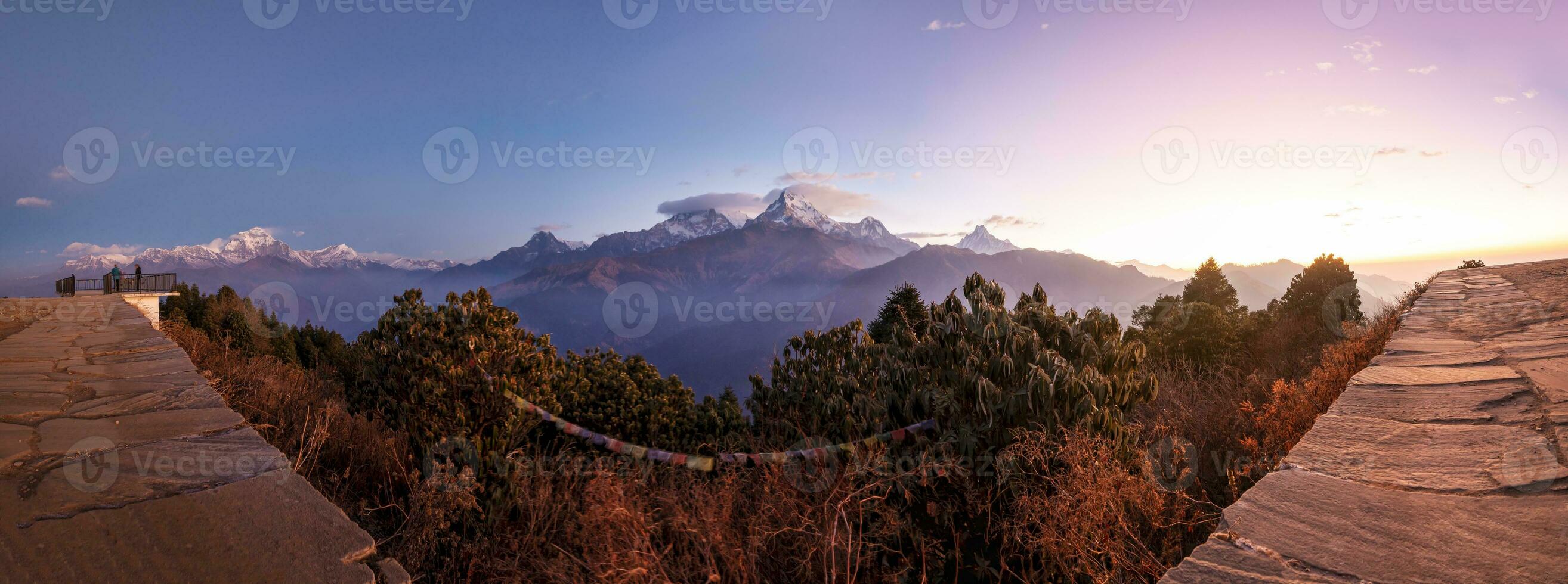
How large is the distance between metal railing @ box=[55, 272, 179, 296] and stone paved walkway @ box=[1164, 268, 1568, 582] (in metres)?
32.6

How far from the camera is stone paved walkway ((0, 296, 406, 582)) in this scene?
153 cm

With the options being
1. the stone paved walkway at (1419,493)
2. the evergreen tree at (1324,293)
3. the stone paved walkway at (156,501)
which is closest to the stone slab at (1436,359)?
the stone paved walkway at (1419,493)

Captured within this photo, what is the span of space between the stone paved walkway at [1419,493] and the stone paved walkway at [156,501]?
7.33ft

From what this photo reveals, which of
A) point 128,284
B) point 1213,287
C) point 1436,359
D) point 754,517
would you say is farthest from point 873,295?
point 754,517

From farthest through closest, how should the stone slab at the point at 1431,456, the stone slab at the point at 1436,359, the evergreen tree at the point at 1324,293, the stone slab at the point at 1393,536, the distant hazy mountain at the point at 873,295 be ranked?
the distant hazy mountain at the point at 873,295, the evergreen tree at the point at 1324,293, the stone slab at the point at 1436,359, the stone slab at the point at 1431,456, the stone slab at the point at 1393,536

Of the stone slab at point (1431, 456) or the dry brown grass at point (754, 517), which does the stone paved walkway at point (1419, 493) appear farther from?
the dry brown grass at point (754, 517)

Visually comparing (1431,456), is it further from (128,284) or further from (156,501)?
(128,284)

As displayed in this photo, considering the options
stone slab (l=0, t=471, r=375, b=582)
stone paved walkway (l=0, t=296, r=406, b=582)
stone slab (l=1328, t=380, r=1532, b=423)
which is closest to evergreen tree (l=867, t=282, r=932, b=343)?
stone slab (l=1328, t=380, r=1532, b=423)

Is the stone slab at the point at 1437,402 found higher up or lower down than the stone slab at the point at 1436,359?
lower down

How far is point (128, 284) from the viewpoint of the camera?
23.7 metres

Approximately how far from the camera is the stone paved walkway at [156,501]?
1.53 meters

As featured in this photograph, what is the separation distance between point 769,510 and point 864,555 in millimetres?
503

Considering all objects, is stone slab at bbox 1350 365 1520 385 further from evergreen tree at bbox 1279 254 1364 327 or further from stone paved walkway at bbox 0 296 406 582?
evergreen tree at bbox 1279 254 1364 327

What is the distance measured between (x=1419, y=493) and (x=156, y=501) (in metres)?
3.87
